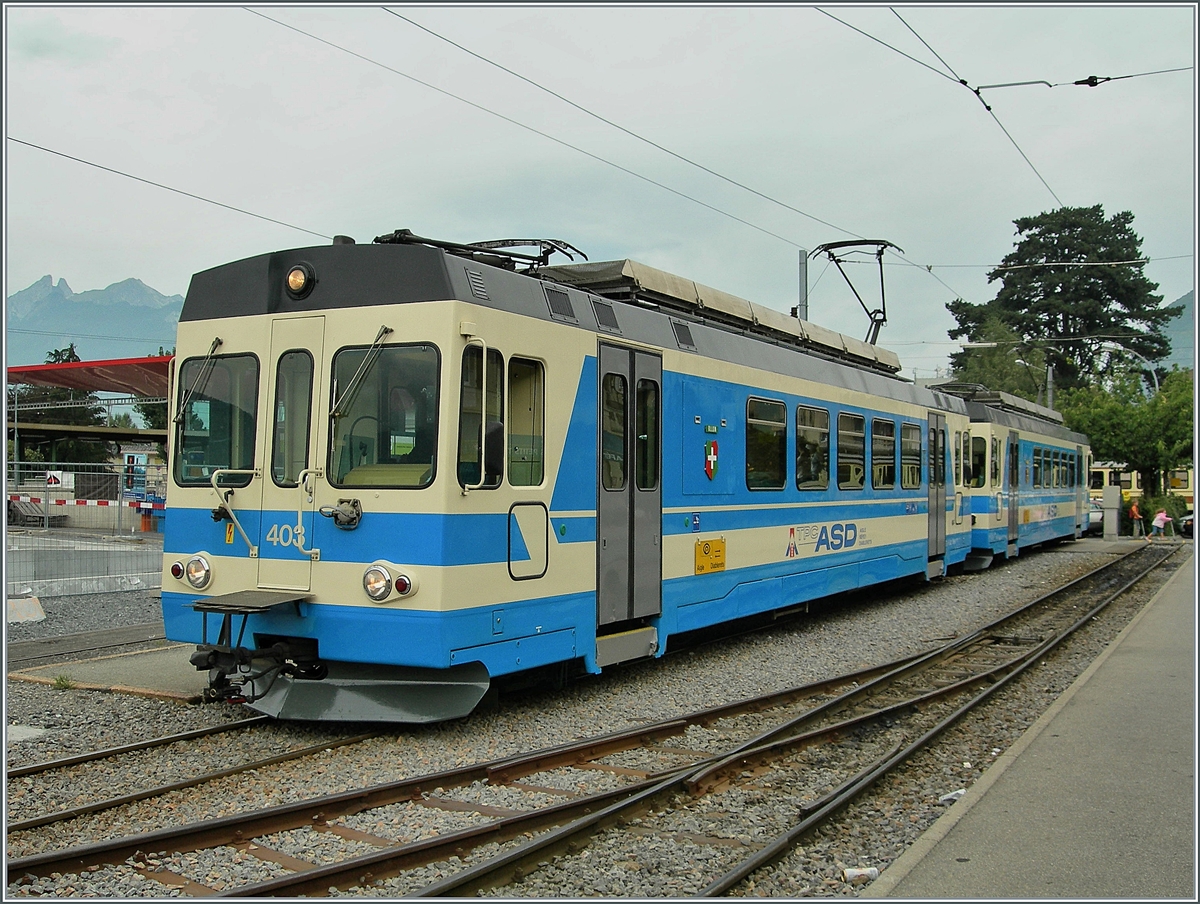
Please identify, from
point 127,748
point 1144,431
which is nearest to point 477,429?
point 127,748

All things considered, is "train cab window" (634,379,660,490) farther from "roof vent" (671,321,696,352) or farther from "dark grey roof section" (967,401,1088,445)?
"dark grey roof section" (967,401,1088,445)

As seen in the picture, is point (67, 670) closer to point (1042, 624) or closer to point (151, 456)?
point (1042, 624)

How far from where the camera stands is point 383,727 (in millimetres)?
7426

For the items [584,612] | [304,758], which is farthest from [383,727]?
[584,612]

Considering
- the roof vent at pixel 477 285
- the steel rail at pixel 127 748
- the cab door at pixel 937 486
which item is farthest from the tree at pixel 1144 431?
the steel rail at pixel 127 748

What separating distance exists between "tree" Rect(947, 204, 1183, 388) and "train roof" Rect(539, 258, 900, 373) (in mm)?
50327

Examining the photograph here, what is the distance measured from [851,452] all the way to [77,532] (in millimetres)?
11321

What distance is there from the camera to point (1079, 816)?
5578 millimetres

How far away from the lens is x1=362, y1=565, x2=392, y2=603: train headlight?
22.2ft

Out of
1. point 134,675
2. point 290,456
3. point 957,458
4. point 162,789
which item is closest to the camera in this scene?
point 162,789

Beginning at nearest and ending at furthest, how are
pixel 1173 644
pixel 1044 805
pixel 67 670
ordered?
pixel 1044 805 → pixel 67 670 → pixel 1173 644

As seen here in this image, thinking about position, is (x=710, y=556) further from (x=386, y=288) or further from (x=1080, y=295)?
(x=1080, y=295)

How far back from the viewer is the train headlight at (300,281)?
7371 mm

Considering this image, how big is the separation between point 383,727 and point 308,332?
2.93 metres
